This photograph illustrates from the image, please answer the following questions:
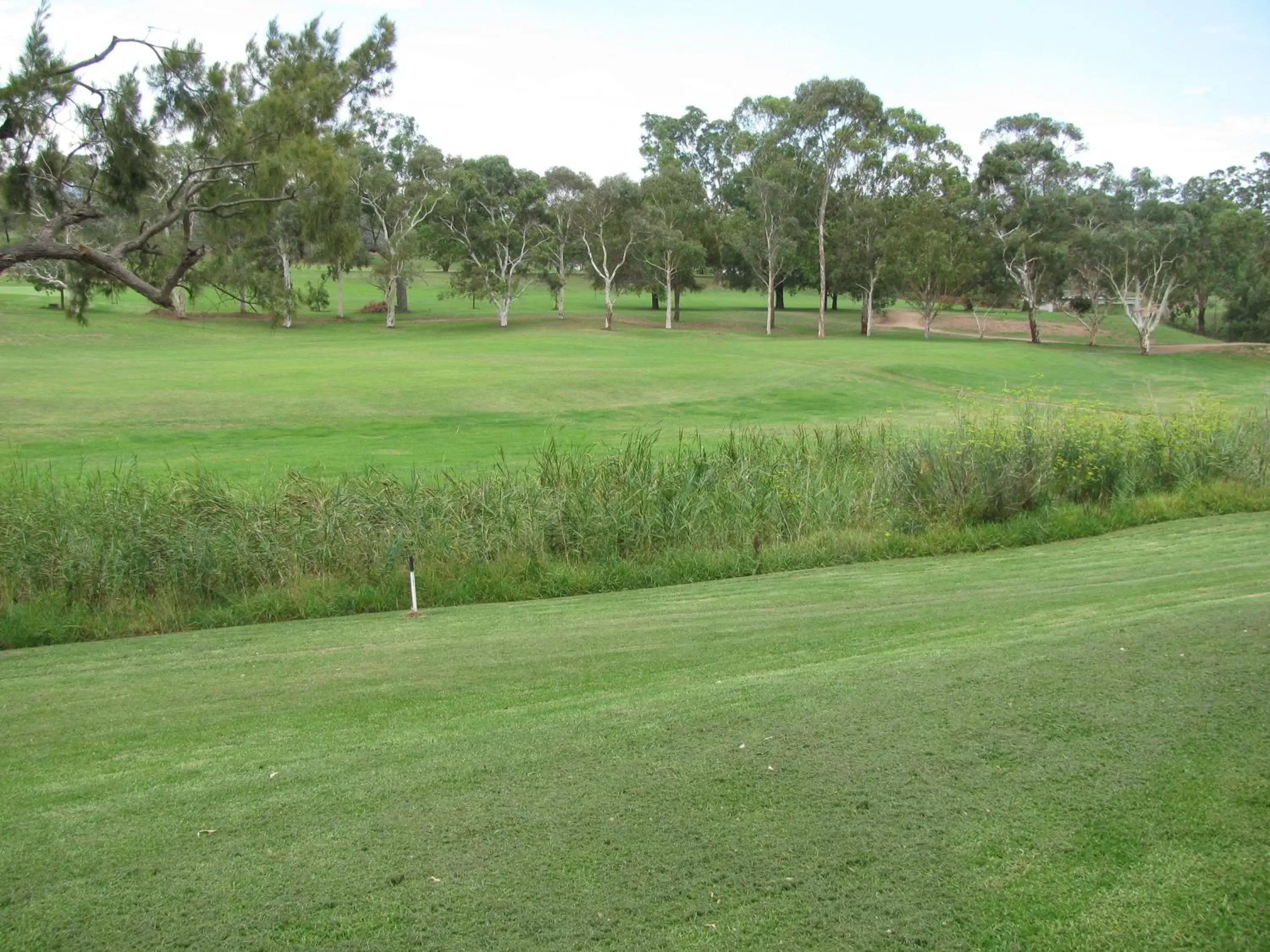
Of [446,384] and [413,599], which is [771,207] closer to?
[446,384]

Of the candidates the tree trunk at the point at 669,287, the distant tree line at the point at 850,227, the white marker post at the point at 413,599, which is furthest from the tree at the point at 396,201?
the white marker post at the point at 413,599

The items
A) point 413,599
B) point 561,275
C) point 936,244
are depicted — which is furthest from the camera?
point 561,275

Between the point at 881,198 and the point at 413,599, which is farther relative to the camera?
the point at 881,198

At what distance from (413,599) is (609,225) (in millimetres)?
62165

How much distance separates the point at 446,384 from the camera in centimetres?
3253

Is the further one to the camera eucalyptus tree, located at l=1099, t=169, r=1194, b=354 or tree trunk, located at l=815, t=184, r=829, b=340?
tree trunk, located at l=815, t=184, r=829, b=340

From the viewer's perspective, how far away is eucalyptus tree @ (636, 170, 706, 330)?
2657 inches

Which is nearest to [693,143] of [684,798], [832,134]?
[832,134]

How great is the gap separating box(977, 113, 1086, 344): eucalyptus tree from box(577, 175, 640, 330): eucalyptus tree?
22.5m

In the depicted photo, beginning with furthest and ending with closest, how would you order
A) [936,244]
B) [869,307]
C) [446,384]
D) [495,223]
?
[869,307], [495,223], [936,244], [446,384]

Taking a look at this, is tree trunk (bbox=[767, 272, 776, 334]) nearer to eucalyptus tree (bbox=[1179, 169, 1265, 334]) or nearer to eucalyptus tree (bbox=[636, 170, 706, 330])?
eucalyptus tree (bbox=[636, 170, 706, 330])

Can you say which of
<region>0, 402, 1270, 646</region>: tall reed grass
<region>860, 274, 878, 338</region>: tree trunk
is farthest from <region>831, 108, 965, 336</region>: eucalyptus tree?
<region>0, 402, 1270, 646</region>: tall reed grass

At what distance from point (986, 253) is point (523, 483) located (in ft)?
198

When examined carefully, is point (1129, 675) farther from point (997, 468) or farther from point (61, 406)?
point (61, 406)
